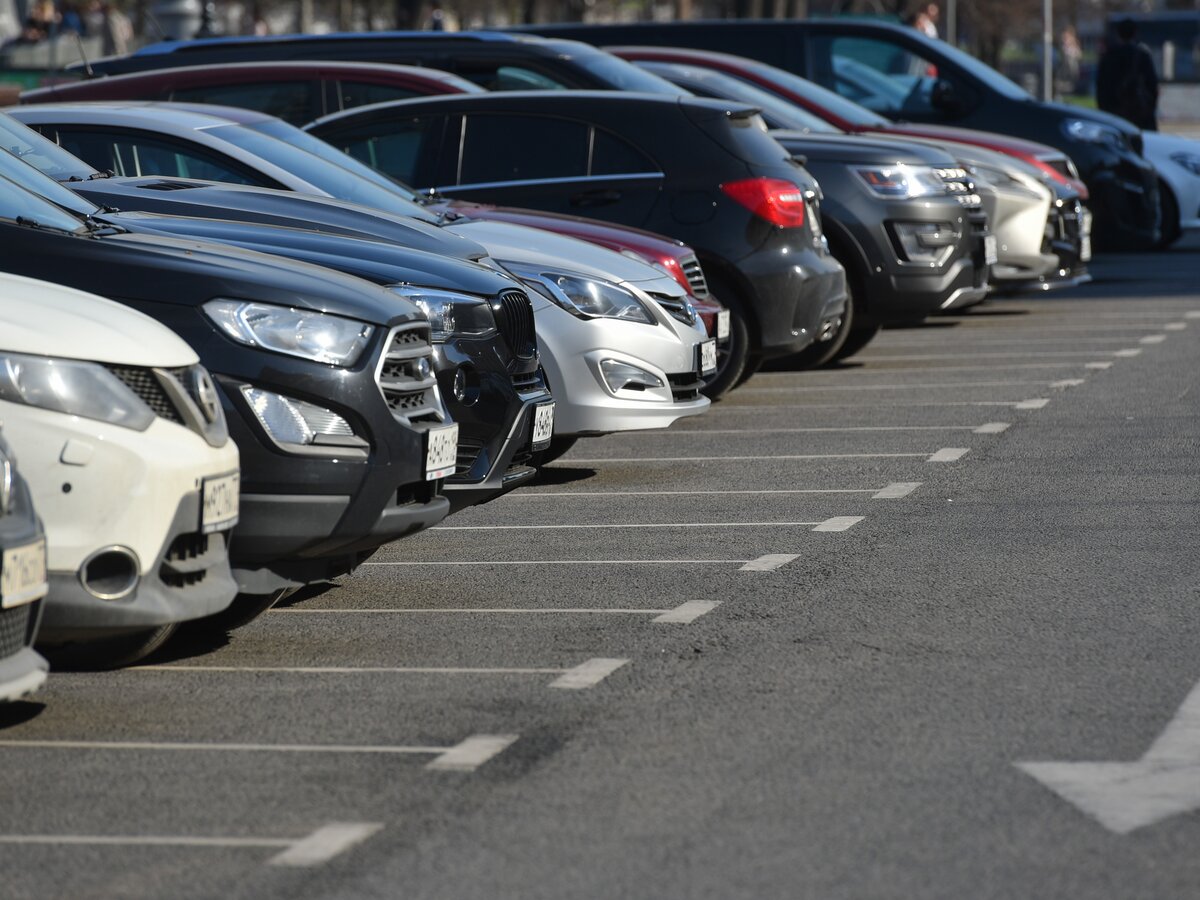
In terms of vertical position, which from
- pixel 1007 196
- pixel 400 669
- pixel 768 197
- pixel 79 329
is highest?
pixel 79 329

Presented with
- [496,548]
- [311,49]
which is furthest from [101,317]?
[311,49]

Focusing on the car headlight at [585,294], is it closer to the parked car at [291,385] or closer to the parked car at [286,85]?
the parked car at [291,385]

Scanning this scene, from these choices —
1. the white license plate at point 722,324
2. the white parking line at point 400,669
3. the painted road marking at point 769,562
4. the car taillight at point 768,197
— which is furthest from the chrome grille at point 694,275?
the white parking line at point 400,669

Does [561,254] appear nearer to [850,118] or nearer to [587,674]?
[587,674]

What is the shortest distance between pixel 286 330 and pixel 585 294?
3349mm

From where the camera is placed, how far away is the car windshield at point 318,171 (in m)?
9.48

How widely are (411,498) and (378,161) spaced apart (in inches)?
253

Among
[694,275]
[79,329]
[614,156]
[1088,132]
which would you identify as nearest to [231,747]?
[79,329]

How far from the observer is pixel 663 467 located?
988cm

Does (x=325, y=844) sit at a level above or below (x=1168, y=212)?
above

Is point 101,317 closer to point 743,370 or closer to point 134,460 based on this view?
point 134,460

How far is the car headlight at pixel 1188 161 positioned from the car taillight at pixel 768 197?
458 inches

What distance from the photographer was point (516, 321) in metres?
7.46

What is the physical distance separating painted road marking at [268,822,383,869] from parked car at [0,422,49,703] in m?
0.77
